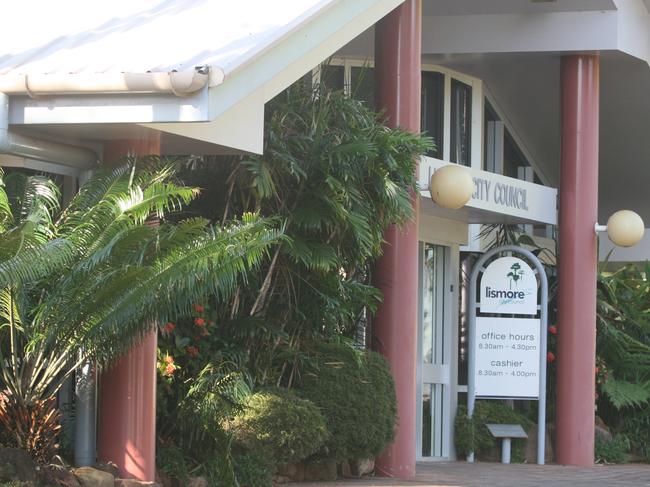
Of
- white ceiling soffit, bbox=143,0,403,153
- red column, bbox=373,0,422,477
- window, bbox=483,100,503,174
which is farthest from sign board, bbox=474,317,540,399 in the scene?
white ceiling soffit, bbox=143,0,403,153

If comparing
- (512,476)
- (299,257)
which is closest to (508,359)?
(512,476)

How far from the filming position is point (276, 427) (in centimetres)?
1047

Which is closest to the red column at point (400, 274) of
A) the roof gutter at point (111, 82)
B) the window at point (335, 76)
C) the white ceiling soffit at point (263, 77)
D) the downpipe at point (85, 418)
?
the window at point (335, 76)

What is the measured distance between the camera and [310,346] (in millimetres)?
11914

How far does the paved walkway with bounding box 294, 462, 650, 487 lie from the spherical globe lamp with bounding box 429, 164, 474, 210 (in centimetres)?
277

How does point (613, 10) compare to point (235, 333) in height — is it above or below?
above

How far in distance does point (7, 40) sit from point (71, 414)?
280 cm

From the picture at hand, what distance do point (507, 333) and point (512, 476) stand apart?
2.72 meters

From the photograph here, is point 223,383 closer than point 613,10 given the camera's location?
Yes

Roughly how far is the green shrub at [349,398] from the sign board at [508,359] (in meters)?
4.04

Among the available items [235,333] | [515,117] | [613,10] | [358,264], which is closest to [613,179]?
[515,117]

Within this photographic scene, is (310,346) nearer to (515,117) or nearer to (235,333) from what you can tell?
(235,333)

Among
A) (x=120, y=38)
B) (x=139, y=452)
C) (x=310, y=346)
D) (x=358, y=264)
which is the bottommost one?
(x=139, y=452)

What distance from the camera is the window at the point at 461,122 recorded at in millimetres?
16078
